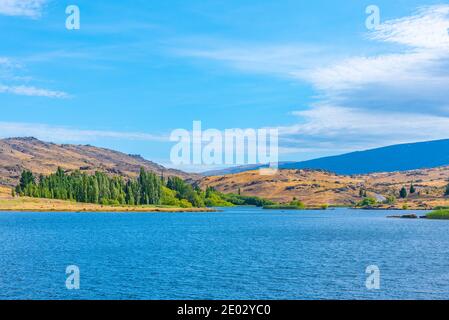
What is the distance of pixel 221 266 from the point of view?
101812mm

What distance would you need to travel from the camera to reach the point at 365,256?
118 metres

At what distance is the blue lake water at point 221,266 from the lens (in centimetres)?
7675

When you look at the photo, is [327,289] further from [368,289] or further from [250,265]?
[250,265]

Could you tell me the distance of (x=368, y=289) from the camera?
78.2m

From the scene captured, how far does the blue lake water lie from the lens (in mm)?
76750
